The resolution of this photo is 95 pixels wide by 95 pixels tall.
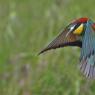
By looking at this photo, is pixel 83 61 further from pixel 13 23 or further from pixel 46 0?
pixel 46 0

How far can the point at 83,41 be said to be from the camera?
101 inches

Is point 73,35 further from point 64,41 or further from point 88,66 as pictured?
point 88,66

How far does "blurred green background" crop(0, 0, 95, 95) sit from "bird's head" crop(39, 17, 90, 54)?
4.59ft

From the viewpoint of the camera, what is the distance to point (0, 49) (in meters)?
4.80

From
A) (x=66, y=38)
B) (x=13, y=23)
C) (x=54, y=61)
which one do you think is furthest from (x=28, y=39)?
(x=66, y=38)

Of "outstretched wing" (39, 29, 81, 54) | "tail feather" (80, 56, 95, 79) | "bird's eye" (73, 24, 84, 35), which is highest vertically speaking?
"bird's eye" (73, 24, 84, 35)

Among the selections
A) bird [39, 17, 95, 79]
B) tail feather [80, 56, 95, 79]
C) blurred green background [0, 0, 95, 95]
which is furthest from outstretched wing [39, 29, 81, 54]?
blurred green background [0, 0, 95, 95]

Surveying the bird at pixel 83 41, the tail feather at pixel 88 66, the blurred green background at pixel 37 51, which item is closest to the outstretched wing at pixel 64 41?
the bird at pixel 83 41

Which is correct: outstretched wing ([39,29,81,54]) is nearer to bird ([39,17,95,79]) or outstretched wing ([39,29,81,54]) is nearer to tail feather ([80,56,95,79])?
bird ([39,17,95,79])

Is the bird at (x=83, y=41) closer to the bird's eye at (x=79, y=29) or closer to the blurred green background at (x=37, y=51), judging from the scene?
the bird's eye at (x=79, y=29)

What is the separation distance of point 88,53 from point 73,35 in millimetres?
168

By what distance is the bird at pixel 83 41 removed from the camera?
100 inches

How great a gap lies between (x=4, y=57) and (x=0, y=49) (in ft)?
0.60

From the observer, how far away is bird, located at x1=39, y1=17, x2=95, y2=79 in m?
2.54
